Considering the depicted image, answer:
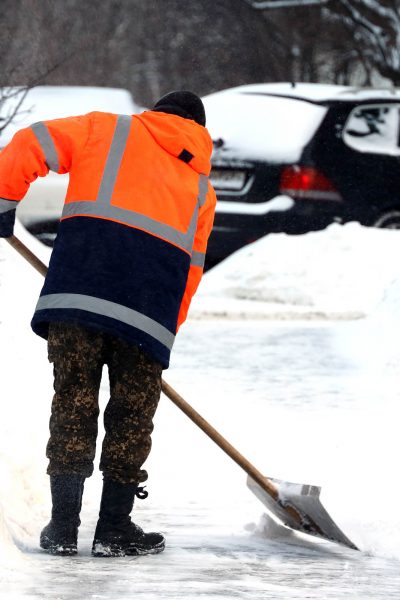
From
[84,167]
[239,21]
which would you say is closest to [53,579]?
[84,167]


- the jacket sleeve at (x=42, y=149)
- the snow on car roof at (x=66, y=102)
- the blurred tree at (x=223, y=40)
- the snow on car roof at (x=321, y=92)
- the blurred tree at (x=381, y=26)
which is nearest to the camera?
the jacket sleeve at (x=42, y=149)

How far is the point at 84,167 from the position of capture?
4191mm

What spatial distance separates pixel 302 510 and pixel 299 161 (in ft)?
18.3

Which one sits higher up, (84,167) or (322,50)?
(84,167)

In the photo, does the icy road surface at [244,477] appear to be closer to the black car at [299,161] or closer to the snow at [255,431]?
the snow at [255,431]

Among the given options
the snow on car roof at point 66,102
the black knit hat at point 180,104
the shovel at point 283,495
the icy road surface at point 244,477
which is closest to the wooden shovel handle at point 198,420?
the shovel at point 283,495

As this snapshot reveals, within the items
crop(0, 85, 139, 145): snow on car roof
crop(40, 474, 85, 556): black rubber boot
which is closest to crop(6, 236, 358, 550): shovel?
crop(40, 474, 85, 556): black rubber boot

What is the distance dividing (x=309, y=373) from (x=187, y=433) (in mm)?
1645

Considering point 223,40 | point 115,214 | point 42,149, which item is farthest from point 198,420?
point 223,40

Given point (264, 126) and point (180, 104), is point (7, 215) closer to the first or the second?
point (180, 104)

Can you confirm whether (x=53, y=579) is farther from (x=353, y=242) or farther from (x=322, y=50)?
(x=322, y=50)

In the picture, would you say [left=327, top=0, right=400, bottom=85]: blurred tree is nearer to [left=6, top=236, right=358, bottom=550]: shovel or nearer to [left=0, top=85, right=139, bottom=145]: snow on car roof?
[left=0, top=85, right=139, bottom=145]: snow on car roof

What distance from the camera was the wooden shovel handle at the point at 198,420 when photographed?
4.62 meters

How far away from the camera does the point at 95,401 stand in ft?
14.2
